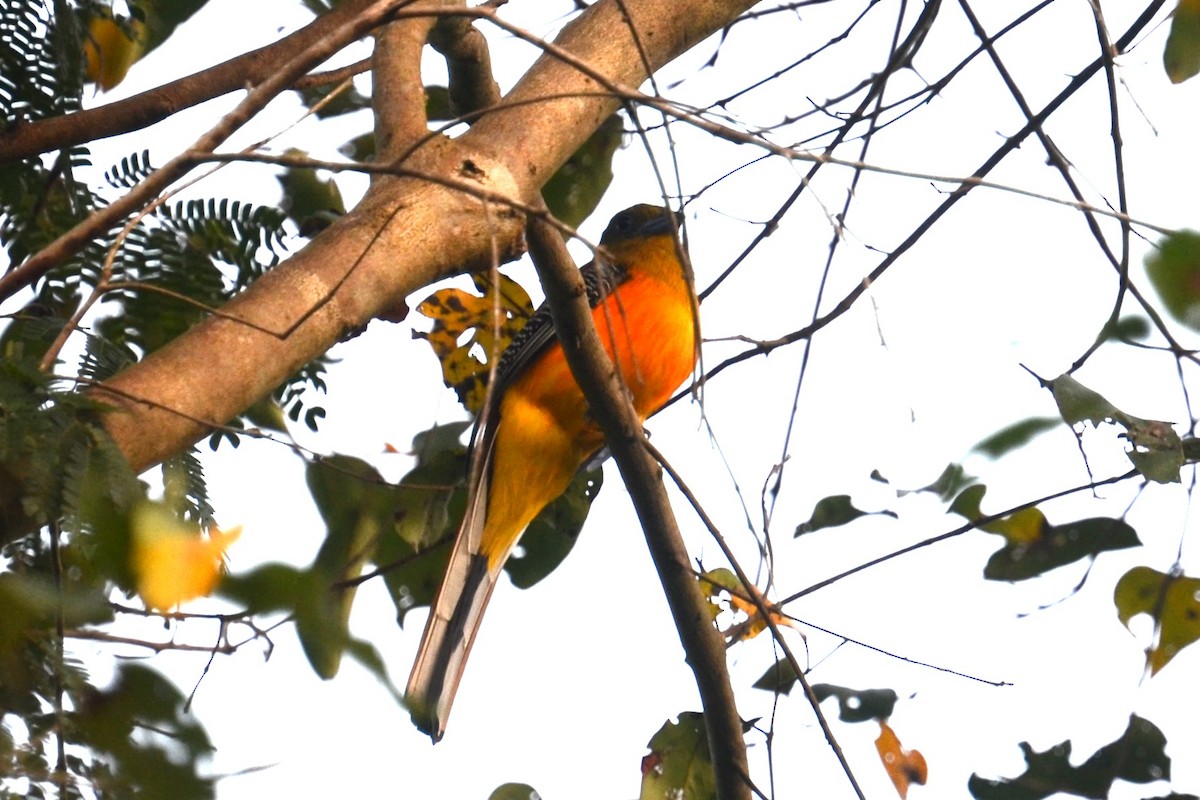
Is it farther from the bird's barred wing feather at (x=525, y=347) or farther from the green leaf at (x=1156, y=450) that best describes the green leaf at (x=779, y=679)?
the bird's barred wing feather at (x=525, y=347)

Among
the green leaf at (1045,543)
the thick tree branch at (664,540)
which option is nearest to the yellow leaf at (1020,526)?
the green leaf at (1045,543)

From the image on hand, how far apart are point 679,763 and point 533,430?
49.7 inches

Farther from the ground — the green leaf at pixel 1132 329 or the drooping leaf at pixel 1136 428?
the drooping leaf at pixel 1136 428

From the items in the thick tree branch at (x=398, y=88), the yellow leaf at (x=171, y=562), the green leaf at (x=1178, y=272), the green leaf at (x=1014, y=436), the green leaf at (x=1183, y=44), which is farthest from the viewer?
the thick tree branch at (x=398, y=88)

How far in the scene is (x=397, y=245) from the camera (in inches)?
92.0

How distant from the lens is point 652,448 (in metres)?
2.72

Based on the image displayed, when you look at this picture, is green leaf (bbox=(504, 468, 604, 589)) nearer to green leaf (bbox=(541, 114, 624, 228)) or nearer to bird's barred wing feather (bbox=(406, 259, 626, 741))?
bird's barred wing feather (bbox=(406, 259, 626, 741))

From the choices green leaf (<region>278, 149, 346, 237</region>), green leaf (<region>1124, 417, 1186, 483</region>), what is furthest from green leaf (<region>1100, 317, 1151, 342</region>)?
green leaf (<region>278, 149, 346, 237</region>)

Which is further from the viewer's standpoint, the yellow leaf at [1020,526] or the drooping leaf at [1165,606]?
the yellow leaf at [1020,526]

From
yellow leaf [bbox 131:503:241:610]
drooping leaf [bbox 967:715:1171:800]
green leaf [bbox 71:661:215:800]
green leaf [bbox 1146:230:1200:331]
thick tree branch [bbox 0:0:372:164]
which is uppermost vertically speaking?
thick tree branch [bbox 0:0:372:164]

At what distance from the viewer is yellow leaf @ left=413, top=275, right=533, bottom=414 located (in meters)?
3.59

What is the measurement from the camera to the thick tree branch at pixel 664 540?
2.81 metres

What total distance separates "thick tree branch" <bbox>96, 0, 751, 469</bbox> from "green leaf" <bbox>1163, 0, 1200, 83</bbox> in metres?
1.06

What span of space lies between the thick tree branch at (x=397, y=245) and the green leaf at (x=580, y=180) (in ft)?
1.56
